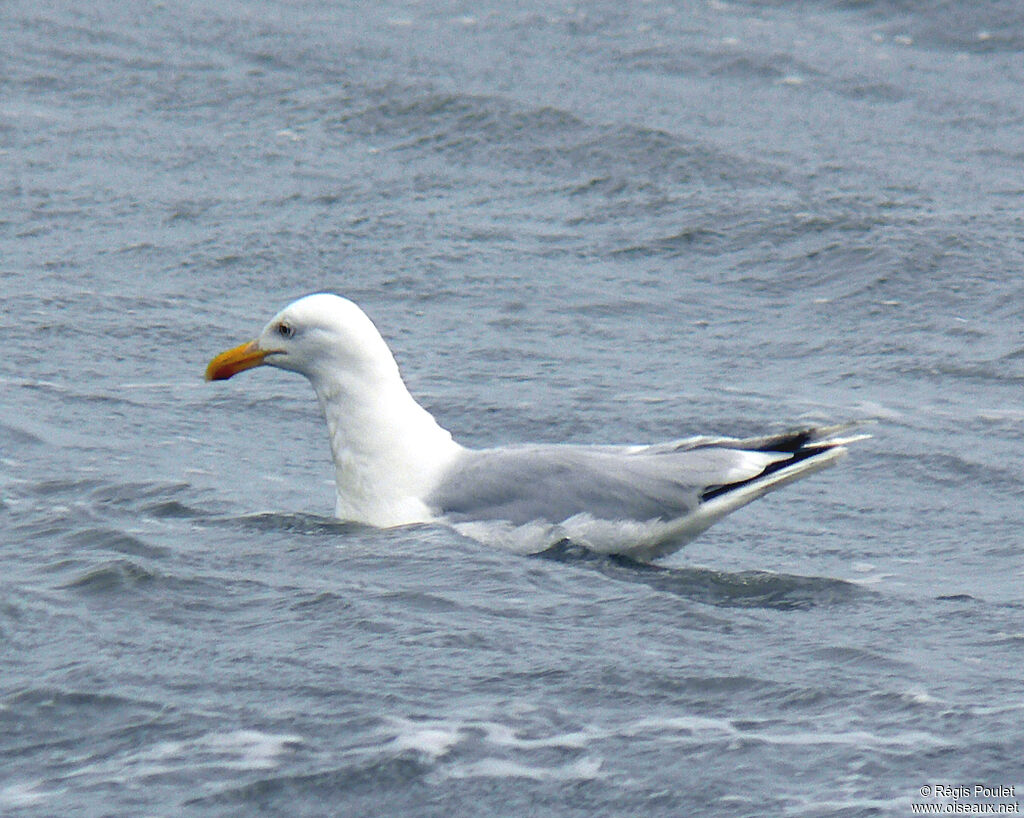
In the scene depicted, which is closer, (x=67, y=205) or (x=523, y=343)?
(x=523, y=343)

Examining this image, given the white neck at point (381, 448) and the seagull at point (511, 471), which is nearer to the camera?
the seagull at point (511, 471)

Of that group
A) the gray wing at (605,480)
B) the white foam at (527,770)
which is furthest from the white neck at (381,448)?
the white foam at (527,770)

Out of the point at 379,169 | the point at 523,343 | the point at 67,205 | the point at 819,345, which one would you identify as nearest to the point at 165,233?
the point at 67,205

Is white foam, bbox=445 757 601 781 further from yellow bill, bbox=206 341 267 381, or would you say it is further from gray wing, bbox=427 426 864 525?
yellow bill, bbox=206 341 267 381

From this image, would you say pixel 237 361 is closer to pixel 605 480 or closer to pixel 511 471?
pixel 511 471

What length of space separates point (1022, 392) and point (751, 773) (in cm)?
539

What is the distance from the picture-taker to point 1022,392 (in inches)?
403

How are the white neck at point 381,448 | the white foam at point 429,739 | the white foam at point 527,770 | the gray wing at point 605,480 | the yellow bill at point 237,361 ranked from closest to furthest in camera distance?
1. the white foam at point 527,770
2. the white foam at point 429,739
3. the gray wing at point 605,480
4. the white neck at point 381,448
5. the yellow bill at point 237,361

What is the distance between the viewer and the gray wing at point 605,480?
767 cm

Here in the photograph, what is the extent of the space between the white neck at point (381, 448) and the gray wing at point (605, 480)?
0.12 meters

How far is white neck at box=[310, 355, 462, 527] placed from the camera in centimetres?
786

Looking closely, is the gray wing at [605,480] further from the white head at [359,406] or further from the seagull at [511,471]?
the white head at [359,406]

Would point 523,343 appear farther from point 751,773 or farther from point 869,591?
point 751,773

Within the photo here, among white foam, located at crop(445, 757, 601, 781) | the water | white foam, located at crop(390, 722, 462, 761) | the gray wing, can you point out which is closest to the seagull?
the gray wing
